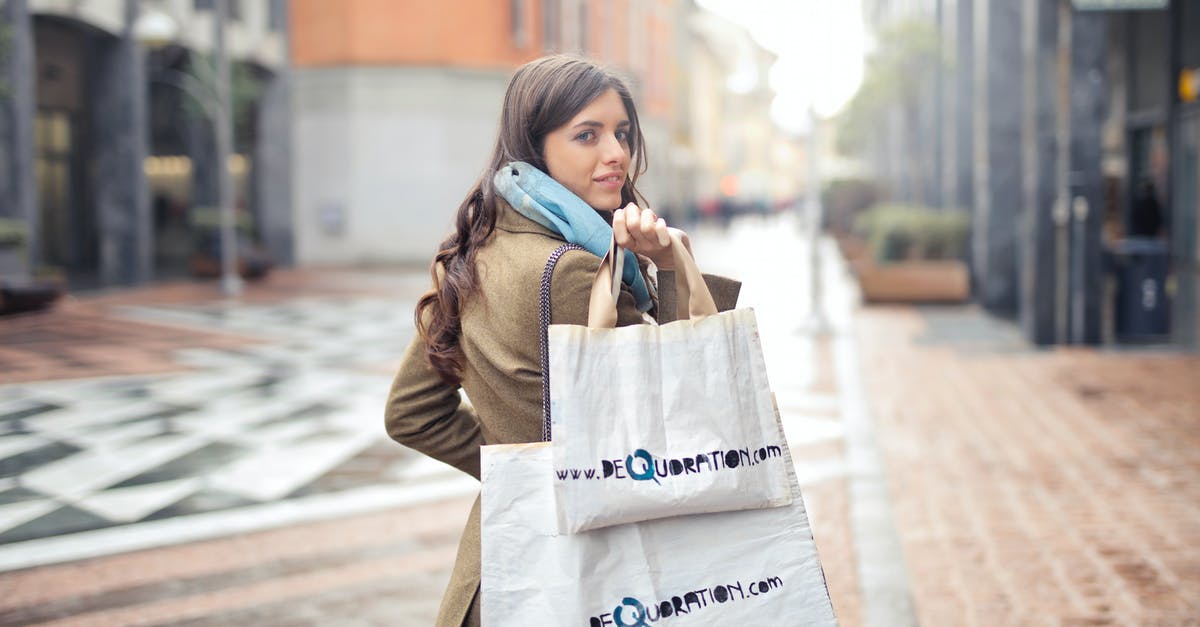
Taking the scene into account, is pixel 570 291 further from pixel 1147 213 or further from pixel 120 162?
pixel 120 162

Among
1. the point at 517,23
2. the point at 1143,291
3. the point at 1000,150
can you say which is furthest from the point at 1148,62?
the point at 517,23

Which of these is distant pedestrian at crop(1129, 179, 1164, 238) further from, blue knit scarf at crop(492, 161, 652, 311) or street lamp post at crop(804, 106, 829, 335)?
blue knit scarf at crop(492, 161, 652, 311)

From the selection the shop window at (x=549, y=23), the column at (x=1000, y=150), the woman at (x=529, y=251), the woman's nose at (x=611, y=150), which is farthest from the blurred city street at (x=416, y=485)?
the shop window at (x=549, y=23)

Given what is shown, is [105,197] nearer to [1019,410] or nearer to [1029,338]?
[1029,338]

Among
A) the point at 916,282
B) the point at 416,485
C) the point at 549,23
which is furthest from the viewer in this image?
the point at 549,23

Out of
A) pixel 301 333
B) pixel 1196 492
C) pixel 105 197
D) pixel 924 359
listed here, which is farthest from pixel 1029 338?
pixel 105 197

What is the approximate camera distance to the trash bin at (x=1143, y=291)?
452 inches

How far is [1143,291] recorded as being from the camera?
1155 cm

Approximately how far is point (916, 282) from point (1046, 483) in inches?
428

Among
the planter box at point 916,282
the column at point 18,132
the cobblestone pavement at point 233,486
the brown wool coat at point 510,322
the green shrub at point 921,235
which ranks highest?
the column at point 18,132

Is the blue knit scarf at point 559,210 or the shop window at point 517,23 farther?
the shop window at point 517,23

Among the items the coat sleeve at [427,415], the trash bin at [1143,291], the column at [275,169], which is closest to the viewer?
the coat sleeve at [427,415]

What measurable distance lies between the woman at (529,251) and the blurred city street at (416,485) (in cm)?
235

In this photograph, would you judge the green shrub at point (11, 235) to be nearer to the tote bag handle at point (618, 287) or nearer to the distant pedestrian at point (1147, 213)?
the distant pedestrian at point (1147, 213)
